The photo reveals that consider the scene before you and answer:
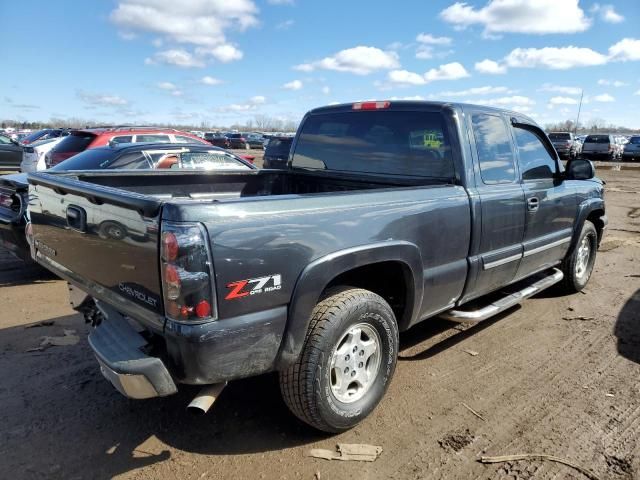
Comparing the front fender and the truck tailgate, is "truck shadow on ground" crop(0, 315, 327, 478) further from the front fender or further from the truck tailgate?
Result: the truck tailgate

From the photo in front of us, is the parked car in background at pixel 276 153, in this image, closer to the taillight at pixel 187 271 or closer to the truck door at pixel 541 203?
the truck door at pixel 541 203

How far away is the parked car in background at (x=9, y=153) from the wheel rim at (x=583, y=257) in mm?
18911

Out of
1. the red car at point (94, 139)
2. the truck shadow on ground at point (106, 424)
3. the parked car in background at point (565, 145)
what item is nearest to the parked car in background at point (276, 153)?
the red car at point (94, 139)

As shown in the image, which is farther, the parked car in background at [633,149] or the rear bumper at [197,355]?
the parked car in background at [633,149]

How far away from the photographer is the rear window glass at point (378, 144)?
3.70 m

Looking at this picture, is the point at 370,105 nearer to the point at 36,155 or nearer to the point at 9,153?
the point at 36,155

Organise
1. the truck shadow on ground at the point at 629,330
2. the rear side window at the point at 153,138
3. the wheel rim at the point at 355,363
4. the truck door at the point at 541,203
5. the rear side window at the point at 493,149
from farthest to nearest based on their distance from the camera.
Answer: the rear side window at the point at 153,138
the truck door at the point at 541,203
the truck shadow on ground at the point at 629,330
the rear side window at the point at 493,149
the wheel rim at the point at 355,363

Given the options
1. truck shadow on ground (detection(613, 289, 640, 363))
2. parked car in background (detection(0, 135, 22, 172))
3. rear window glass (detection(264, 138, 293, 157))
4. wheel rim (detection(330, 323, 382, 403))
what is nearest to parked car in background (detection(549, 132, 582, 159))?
→ rear window glass (detection(264, 138, 293, 157))

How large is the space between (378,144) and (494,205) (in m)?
1.04

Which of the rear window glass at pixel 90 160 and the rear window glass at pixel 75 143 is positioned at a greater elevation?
the rear window glass at pixel 75 143

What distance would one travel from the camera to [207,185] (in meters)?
4.40

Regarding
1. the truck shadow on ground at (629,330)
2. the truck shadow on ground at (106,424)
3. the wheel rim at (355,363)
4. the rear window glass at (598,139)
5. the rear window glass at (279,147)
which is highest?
the rear window glass at (598,139)

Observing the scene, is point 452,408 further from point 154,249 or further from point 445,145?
point 154,249

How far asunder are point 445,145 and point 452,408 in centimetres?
187
